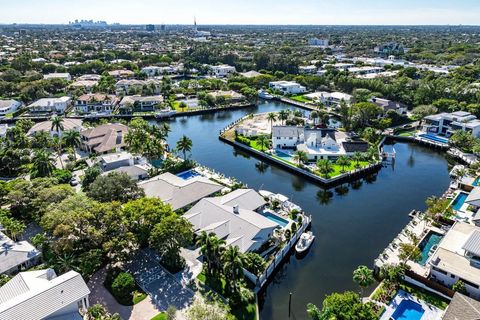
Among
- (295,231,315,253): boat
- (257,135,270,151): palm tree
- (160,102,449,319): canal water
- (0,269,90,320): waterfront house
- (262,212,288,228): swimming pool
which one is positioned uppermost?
(0,269,90,320): waterfront house

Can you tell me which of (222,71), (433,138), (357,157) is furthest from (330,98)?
(222,71)

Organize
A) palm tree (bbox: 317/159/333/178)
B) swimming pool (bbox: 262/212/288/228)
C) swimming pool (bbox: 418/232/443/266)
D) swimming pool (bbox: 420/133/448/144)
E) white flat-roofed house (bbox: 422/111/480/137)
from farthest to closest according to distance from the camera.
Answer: swimming pool (bbox: 420/133/448/144) → white flat-roofed house (bbox: 422/111/480/137) → palm tree (bbox: 317/159/333/178) → swimming pool (bbox: 262/212/288/228) → swimming pool (bbox: 418/232/443/266)

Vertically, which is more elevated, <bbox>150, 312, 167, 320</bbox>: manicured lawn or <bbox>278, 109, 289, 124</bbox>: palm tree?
<bbox>278, 109, 289, 124</bbox>: palm tree

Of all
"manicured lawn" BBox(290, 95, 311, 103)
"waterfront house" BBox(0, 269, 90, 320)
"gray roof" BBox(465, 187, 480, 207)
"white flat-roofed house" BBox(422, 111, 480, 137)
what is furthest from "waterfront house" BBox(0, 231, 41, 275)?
"manicured lawn" BBox(290, 95, 311, 103)

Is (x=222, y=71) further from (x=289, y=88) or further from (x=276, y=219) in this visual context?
(x=276, y=219)

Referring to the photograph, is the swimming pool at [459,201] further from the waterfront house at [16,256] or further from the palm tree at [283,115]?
the waterfront house at [16,256]

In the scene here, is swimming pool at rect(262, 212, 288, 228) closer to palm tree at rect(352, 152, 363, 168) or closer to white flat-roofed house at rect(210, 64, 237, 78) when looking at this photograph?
palm tree at rect(352, 152, 363, 168)
